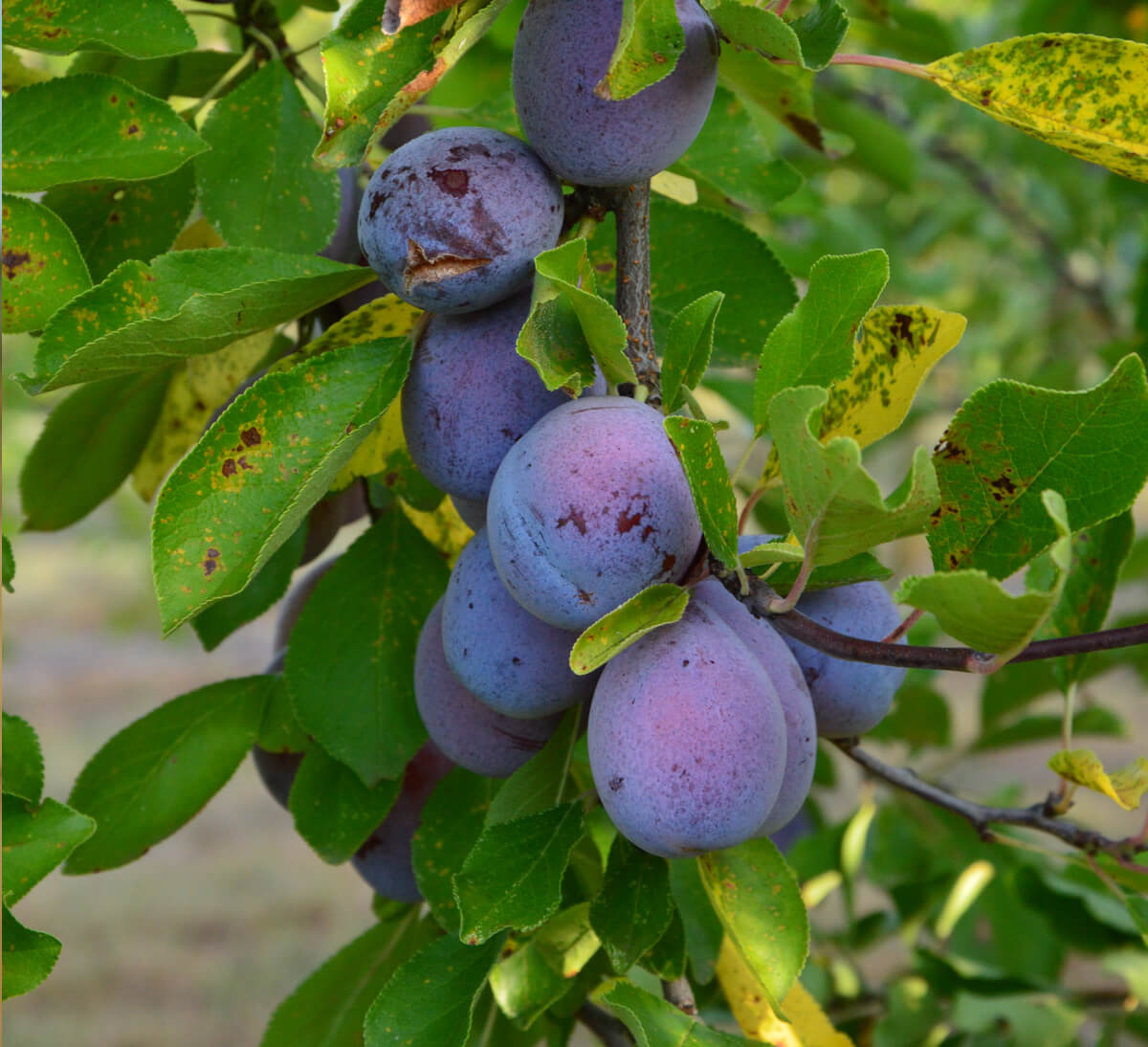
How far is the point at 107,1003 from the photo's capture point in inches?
94.7

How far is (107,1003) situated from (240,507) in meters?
2.31

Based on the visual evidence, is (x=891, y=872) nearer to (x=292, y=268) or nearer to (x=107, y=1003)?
(x=292, y=268)

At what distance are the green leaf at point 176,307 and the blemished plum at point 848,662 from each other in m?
0.27

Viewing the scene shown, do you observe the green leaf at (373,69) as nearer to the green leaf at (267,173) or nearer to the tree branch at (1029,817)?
the green leaf at (267,173)

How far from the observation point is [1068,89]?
49cm

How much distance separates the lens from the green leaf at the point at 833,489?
37 centimetres

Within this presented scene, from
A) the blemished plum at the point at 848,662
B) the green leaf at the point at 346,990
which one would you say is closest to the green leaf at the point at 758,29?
the blemished plum at the point at 848,662

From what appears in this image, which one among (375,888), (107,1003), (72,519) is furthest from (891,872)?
(107,1003)

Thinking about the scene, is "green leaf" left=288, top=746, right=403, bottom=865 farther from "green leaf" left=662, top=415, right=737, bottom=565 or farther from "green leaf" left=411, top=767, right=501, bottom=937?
"green leaf" left=662, top=415, right=737, bottom=565

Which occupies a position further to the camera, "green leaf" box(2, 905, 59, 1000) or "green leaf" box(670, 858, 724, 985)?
"green leaf" box(670, 858, 724, 985)

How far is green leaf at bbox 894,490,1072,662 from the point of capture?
14.0 inches

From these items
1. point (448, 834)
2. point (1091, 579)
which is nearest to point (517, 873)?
point (448, 834)

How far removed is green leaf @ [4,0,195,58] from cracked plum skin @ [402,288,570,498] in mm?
206

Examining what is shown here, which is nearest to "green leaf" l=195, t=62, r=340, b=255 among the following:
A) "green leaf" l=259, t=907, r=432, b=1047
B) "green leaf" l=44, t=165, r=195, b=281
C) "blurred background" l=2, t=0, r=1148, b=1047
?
"green leaf" l=44, t=165, r=195, b=281
